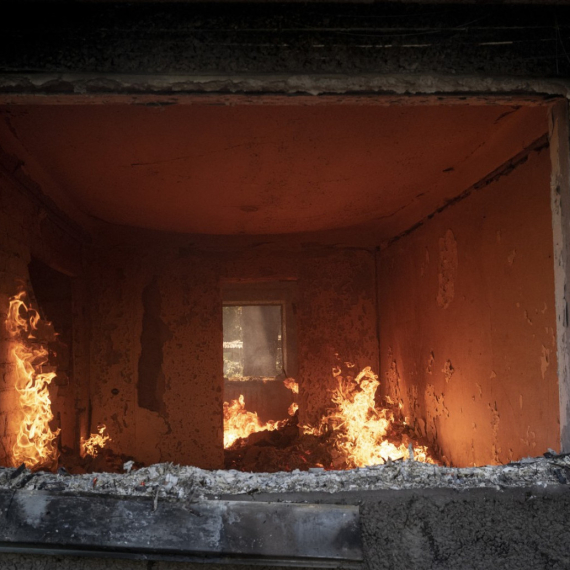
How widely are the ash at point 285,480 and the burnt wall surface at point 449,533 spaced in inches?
1.6

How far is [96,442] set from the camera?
18.3 ft

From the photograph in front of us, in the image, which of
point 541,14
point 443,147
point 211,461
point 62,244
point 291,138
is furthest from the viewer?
point 211,461

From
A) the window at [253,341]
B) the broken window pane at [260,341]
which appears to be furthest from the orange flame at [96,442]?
the broken window pane at [260,341]

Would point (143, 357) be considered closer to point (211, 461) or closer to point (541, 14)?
point (211, 461)

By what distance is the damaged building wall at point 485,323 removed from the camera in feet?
9.65

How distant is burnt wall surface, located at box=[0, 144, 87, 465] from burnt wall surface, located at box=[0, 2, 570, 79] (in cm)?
168

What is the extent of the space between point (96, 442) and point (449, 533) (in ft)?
15.6

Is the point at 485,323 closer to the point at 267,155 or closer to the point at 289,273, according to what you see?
the point at 267,155

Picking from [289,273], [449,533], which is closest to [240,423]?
[289,273]

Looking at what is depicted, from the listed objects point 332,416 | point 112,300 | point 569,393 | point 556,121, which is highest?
point 556,121

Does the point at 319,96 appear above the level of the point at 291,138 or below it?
below

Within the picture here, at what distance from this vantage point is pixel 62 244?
4770mm

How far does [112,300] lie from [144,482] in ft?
13.8

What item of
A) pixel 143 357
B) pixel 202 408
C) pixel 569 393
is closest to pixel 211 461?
pixel 202 408
